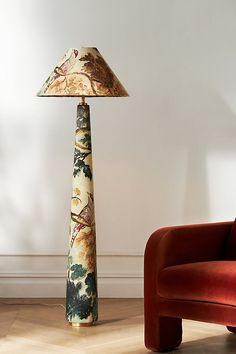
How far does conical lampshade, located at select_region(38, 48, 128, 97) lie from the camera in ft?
14.4

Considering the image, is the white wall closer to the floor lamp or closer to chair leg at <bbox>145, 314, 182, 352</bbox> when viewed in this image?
the floor lamp

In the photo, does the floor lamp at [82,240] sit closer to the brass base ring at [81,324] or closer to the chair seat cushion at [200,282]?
the brass base ring at [81,324]

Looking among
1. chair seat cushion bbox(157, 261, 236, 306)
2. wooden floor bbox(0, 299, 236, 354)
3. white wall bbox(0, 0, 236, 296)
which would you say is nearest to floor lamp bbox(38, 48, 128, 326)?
wooden floor bbox(0, 299, 236, 354)

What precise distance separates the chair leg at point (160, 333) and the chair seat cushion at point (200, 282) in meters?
0.15

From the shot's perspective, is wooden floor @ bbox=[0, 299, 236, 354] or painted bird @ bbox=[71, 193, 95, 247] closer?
wooden floor @ bbox=[0, 299, 236, 354]

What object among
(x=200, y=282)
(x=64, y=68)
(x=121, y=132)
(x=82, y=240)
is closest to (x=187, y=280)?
(x=200, y=282)

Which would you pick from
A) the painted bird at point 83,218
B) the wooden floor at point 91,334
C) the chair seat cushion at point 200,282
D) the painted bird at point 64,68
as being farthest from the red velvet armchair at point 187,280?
the painted bird at point 64,68

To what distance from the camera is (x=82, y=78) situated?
440cm

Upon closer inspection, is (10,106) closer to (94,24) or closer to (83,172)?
(94,24)

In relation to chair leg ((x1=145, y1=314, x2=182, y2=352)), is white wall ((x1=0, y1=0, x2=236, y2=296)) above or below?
above

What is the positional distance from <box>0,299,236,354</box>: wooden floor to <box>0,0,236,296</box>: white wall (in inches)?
18.7

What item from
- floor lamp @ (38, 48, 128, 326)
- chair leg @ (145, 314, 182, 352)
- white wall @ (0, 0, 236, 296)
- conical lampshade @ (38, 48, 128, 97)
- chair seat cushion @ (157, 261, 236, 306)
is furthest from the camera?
white wall @ (0, 0, 236, 296)

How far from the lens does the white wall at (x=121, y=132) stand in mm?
5504

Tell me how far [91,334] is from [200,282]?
0.88 meters
